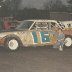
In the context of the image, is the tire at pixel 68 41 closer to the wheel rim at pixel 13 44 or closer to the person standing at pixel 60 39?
the person standing at pixel 60 39

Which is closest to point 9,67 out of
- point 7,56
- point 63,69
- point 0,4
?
point 63,69

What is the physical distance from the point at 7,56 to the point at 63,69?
13.3ft

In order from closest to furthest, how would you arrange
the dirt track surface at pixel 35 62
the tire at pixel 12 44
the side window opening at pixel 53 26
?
1. the dirt track surface at pixel 35 62
2. the tire at pixel 12 44
3. the side window opening at pixel 53 26

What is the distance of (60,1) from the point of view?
8331 cm

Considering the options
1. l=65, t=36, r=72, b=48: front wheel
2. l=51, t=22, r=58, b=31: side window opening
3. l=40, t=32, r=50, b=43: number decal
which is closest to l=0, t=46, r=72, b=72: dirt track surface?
l=40, t=32, r=50, b=43: number decal

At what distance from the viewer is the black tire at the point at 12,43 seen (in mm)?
17438

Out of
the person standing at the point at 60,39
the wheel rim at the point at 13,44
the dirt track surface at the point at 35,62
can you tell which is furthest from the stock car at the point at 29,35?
the dirt track surface at the point at 35,62

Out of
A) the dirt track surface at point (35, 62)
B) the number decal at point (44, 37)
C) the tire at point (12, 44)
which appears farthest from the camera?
the number decal at point (44, 37)

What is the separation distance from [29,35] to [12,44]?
93 centimetres

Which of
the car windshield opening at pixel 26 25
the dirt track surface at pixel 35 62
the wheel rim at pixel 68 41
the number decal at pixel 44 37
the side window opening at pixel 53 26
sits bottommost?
the wheel rim at pixel 68 41

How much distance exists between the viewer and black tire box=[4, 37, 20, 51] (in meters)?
17.4

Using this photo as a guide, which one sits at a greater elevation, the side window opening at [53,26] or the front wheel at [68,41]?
the side window opening at [53,26]

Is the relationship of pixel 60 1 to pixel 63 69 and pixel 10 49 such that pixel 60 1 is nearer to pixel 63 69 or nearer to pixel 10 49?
pixel 10 49

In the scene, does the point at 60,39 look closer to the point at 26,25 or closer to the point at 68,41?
the point at 68,41
